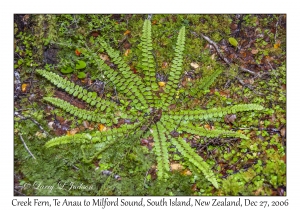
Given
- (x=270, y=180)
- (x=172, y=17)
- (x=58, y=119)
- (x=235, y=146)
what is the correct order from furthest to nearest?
(x=172, y=17)
(x=58, y=119)
(x=235, y=146)
(x=270, y=180)

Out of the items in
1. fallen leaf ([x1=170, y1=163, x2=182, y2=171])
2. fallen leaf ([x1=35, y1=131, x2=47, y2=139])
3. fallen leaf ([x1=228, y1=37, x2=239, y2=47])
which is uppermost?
fallen leaf ([x1=228, y1=37, x2=239, y2=47])

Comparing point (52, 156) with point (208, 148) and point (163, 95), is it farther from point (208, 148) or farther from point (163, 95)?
point (208, 148)

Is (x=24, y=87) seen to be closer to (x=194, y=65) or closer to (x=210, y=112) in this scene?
(x=194, y=65)

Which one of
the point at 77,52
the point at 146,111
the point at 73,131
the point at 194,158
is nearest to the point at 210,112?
the point at 194,158

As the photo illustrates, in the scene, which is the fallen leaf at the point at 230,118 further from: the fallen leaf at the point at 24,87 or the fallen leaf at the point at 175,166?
the fallen leaf at the point at 24,87

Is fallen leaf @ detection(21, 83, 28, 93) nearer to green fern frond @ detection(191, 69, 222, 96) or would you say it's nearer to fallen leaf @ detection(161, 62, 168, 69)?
fallen leaf @ detection(161, 62, 168, 69)

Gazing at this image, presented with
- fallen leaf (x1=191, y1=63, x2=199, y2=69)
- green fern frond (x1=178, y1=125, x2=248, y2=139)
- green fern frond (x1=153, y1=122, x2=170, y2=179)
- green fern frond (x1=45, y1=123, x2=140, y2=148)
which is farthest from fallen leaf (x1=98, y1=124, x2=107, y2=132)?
fallen leaf (x1=191, y1=63, x2=199, y2=69)
